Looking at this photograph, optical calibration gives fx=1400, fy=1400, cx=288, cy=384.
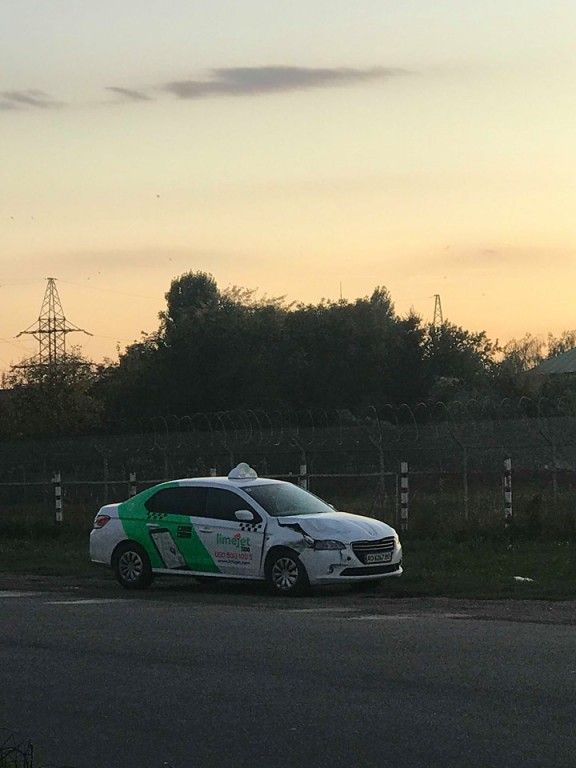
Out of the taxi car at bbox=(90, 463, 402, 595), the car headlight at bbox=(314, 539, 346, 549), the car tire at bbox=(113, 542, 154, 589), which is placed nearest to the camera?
the car headlight at bbox=(314, 539, 346, 549)

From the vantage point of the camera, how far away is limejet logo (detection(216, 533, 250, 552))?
18.4 metres

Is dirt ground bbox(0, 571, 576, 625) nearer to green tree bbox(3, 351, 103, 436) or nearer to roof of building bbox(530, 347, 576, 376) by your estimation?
green tree bbox(3, 351, 103, 436)

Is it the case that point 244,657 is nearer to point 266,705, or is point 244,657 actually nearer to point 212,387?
point 266,705

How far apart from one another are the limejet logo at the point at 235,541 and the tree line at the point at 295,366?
47.1 meters

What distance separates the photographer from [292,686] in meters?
10.0

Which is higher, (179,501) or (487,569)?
(179,501)

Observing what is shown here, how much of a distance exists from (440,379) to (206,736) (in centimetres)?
6732

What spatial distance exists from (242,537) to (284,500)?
0.89 m

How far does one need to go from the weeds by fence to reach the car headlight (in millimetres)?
7880

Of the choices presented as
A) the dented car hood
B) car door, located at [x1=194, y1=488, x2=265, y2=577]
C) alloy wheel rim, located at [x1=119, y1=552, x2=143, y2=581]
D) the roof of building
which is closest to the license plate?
the dented car hood

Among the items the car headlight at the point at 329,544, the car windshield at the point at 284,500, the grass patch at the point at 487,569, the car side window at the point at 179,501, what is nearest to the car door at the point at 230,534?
the car side window at the point at 179,501

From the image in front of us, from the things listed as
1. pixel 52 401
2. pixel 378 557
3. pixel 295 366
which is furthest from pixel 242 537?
pixel 295 366

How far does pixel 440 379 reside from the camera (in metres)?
75.1

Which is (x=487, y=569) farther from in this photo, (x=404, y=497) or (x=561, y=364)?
(x=561, y=364)
